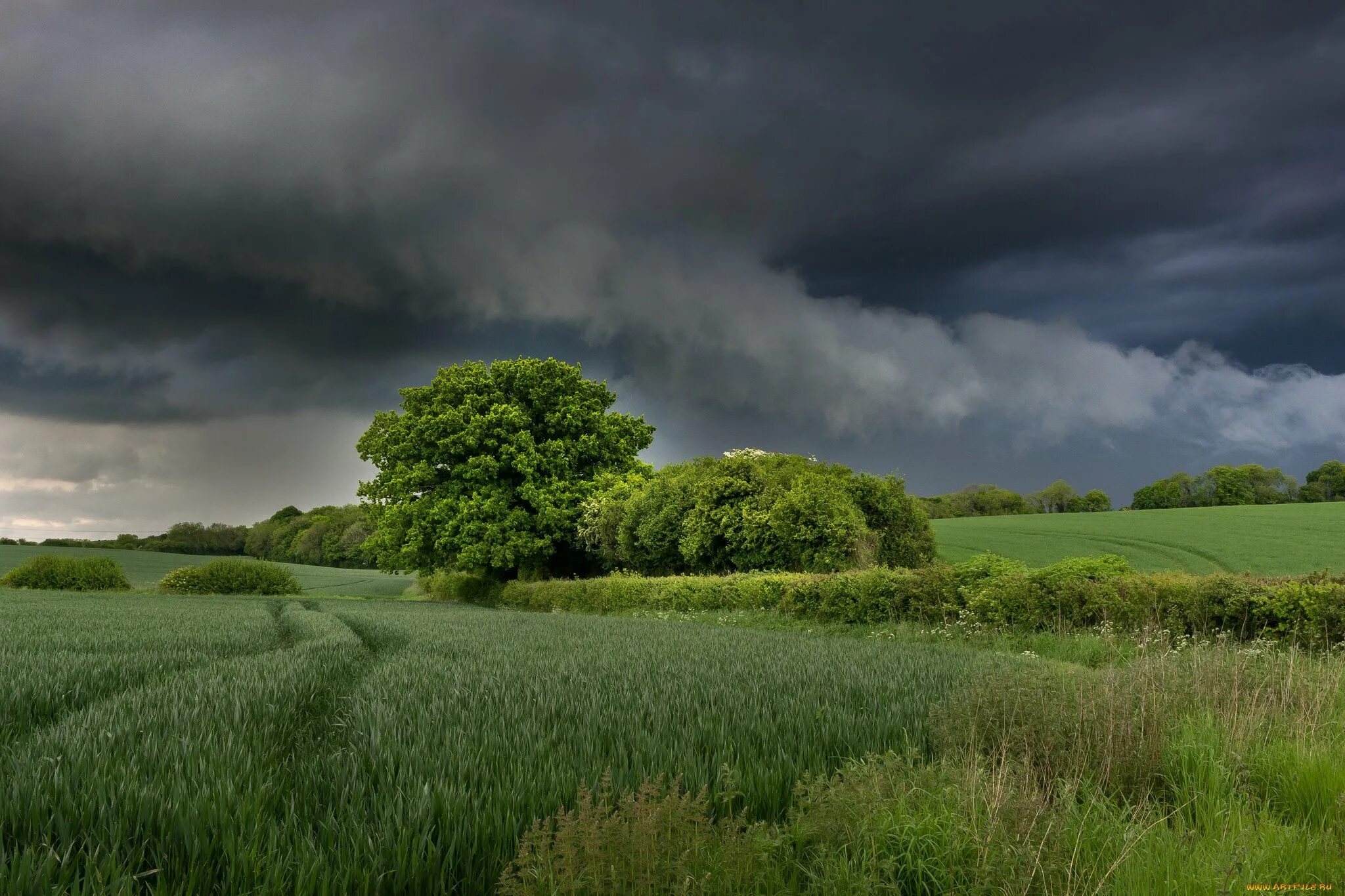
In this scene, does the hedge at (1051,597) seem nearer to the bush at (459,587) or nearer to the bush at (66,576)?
the bush at (459,587)

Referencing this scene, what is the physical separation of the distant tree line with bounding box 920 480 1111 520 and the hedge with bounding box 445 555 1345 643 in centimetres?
6122

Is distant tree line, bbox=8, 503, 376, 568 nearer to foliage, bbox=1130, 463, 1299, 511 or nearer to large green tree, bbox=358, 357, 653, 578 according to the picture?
large green tree, bbox=358, 357, 653, 578

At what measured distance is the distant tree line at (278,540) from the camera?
80625 mm

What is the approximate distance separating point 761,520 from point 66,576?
130ft

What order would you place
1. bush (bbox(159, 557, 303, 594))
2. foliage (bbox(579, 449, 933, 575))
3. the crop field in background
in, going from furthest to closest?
1. bush (bbox(159, 557, 303, 594))
2. foliage (bbox(579, 449, 933, 575))
3. the crop field in background

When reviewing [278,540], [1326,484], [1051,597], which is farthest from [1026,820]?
[278,540]

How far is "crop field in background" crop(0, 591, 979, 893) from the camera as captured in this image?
110 inches

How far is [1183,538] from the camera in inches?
1553

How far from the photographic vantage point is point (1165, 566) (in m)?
33.9

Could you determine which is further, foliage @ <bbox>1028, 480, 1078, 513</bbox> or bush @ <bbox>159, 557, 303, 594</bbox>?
foliage @ <bbox>1028, 480, 1078, 513</bbox>

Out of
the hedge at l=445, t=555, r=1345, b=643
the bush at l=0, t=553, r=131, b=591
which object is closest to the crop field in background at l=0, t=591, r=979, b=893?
the hedge at l=445, t=555, r=1345, b=643

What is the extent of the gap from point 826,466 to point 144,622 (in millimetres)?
20781

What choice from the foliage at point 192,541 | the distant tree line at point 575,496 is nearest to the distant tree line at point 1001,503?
the distant tree line at point 575,496

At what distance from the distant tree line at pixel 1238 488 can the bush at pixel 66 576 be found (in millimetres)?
81741
